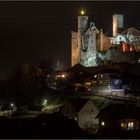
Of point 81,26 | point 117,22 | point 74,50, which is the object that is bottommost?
point 74,50

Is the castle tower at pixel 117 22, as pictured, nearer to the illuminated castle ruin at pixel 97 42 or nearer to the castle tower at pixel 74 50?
the illuminated castle ruin at pixel 97 42

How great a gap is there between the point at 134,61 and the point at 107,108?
27489mm

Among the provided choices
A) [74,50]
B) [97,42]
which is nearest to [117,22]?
[97,42]

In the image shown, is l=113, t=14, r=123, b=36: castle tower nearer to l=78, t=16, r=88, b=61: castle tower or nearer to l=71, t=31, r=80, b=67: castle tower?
l=78, t=16, r=88, b=61: castle tower

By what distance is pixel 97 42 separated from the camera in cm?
8594

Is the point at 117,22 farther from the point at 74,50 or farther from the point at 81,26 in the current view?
the point at 74,50

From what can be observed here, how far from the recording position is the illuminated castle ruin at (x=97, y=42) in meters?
83.1

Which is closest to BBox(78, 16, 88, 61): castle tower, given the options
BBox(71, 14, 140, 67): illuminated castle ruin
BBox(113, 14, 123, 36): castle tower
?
BBox(71, 14, 140, 67): illuminated castle ruin

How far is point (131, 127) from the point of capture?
48.5 m

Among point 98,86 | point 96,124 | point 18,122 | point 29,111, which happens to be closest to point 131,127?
point 96,124

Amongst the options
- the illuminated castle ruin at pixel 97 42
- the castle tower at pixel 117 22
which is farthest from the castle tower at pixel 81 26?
the castle tower at pixel 117 22

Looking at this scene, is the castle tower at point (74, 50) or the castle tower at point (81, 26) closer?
the castle tower at point (74, 50)

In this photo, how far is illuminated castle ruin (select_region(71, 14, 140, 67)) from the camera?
8312 cm

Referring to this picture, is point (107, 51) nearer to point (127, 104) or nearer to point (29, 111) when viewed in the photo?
point (29, 111)
